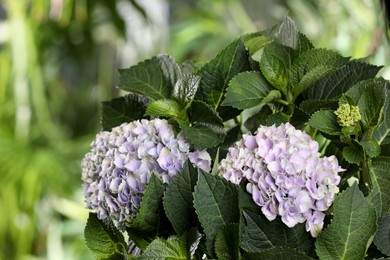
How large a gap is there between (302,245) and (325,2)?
212 cm

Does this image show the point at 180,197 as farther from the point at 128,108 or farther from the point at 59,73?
the point at 59,73

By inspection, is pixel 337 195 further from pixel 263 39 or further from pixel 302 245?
pixel 263 39

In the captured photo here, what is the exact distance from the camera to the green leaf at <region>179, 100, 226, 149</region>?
0.43 m

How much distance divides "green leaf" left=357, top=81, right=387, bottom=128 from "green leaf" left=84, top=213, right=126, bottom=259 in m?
0.19

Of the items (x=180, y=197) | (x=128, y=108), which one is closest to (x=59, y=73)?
(x=128, y=108)

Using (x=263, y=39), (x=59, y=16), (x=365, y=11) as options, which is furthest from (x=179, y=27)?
(x=263, y=39)

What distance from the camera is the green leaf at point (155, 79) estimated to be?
48cm

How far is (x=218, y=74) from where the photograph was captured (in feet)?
1.56

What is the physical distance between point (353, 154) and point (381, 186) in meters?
0.03

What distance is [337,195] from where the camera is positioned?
1.32 feet

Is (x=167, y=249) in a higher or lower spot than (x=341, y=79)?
lower

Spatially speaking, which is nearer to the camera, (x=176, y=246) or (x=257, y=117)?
(x=176, y=246)

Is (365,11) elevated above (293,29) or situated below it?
above

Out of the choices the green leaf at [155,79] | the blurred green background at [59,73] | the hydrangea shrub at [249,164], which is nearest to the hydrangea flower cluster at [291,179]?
the hydrangea shrub at [249,164]
